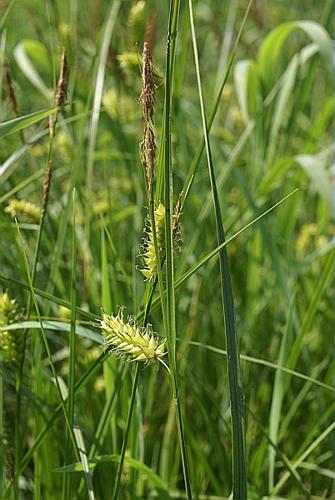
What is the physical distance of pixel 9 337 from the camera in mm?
784

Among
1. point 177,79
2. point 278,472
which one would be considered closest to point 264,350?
point 278,472

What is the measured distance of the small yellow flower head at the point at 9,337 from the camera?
0.78 meters

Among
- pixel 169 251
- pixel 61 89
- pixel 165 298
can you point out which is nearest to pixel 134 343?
pixel 169 251

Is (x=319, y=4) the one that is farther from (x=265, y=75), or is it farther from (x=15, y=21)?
(x=265, y=75)

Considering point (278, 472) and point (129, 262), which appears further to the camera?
point (129, 262)

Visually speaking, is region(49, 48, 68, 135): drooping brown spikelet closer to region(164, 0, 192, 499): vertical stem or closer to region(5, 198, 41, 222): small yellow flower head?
region(5, 198, 41, 222): small yellow flower head

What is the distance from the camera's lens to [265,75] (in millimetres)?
1442

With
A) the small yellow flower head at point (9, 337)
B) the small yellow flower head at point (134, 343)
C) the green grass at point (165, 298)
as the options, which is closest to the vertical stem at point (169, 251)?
the small yellow flower head at point (134, 343)

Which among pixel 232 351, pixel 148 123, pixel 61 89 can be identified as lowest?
pixel 232 351

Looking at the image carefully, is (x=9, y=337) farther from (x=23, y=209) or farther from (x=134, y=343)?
(x=134, y=343)

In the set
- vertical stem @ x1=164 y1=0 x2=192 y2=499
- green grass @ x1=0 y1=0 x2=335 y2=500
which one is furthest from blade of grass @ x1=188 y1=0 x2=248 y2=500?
green grass @ x1=0 y1=0 x2=335 y2=500

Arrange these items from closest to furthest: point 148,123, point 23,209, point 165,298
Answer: point 148,123, point 165,298, point 23,209

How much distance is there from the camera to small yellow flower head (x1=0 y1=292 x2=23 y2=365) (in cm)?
78

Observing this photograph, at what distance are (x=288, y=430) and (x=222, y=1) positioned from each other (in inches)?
74.5
